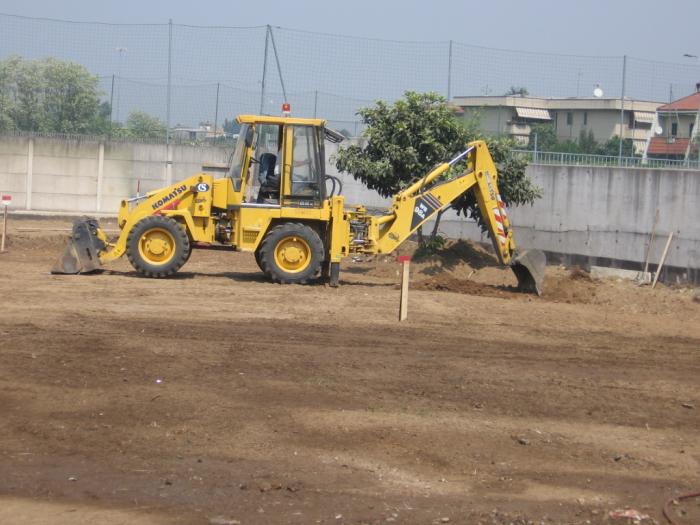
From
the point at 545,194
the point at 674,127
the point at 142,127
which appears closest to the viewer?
the point at 545,194

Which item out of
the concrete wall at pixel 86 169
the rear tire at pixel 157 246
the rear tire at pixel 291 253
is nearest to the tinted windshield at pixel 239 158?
the rear tire at pixel 291 253

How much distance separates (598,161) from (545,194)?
52.8 inches

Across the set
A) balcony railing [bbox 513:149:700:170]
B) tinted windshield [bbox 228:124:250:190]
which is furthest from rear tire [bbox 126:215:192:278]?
balcony railing [bbox 513:149:700:170]

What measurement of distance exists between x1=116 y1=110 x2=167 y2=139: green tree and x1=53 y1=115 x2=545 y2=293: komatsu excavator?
13.8 metres

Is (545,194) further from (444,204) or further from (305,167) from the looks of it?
(305,167)

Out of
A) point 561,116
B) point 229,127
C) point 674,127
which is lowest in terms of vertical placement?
point 229,127

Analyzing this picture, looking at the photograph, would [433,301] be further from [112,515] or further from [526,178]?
[112,515]

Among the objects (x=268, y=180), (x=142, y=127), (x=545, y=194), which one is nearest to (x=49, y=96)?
(x=142, y=127)

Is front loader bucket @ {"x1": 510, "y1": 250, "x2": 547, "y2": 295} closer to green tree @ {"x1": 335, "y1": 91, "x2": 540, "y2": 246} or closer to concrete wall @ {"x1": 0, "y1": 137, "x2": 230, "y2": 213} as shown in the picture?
green tree @ {"x1": 335, "y1": 91, "x2": 540, "y2": 246}

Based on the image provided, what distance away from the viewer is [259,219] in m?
17.1

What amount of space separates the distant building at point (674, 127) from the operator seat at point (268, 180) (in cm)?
1057

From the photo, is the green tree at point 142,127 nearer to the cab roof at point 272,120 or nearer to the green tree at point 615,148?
the green tree at point 615,148

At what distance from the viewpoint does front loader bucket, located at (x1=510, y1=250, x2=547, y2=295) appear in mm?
17500

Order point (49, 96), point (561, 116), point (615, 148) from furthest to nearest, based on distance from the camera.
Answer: point (49, 96) → point (561, 116) → point (615, 148)
